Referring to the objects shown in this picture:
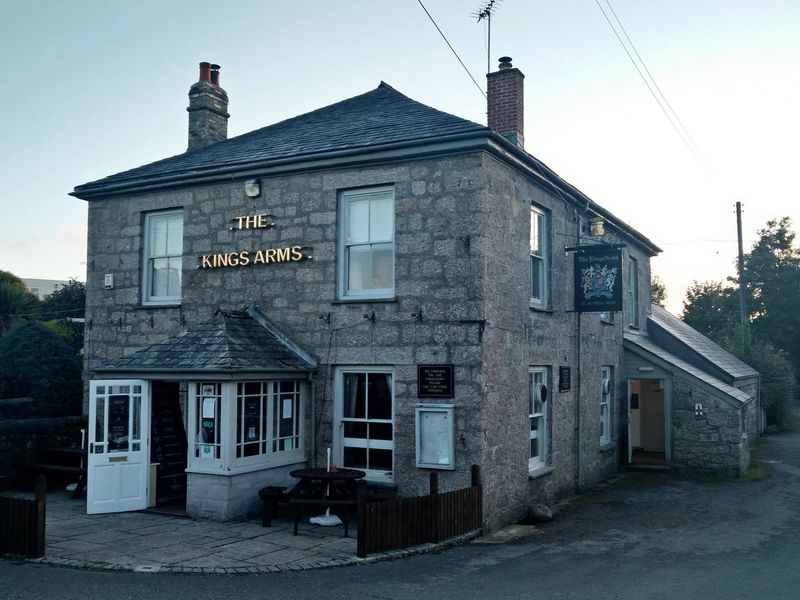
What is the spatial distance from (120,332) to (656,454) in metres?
14.9

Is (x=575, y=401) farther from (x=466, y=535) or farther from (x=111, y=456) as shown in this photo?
(x=111, y=456)

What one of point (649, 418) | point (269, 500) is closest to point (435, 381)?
point (269, 500)

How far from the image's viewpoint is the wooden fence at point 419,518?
932 cm

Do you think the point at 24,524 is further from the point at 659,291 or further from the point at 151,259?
the point at 659,291

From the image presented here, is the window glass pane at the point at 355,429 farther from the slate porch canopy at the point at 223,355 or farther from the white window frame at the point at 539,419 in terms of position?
the white window frame at the point at 539,419

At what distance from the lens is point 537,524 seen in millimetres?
12367

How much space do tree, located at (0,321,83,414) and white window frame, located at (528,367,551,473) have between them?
9.92 meters

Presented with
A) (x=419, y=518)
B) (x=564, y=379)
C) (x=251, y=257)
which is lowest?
(x=419, y=518)

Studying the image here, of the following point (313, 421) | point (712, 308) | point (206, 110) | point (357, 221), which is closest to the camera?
point (313, 421)

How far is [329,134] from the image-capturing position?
45.4 ft

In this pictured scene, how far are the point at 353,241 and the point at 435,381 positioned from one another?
290 centimetres

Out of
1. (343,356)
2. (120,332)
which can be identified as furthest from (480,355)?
(120,332)

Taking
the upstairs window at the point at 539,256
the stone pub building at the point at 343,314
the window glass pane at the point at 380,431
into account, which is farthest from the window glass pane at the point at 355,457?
the upstairs window at the point at 539,256

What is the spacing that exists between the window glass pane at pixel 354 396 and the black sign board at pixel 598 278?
5.19m
